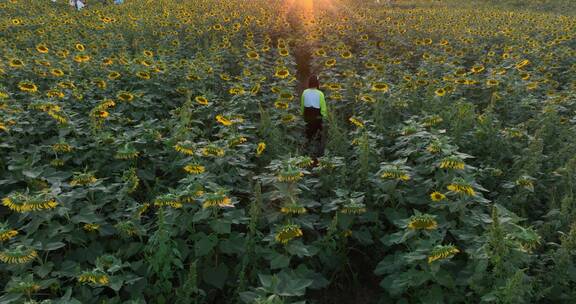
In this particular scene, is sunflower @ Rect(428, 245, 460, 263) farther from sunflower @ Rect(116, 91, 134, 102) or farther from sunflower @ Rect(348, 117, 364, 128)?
sunflower @ Rect(116, 91, 134, 102)

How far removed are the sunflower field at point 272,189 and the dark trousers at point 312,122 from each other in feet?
1.07

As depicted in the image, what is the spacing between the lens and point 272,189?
3709 millimetres

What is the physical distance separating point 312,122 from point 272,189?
2.11 metres

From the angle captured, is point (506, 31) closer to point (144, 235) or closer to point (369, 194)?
point (369, 194)

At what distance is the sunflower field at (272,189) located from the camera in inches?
99.7

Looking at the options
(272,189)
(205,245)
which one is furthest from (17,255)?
(272,189)

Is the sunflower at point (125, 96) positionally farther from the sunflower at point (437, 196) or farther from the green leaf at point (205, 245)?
the sunflower at point (437, 196)

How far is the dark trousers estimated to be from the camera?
5586 mm

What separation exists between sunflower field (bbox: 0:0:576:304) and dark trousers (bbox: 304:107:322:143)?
327 mm

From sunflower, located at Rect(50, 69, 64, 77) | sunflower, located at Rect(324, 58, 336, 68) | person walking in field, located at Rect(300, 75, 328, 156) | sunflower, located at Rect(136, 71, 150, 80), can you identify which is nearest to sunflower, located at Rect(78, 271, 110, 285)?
sunflower, located at Rect(136, 71, 150, 80)

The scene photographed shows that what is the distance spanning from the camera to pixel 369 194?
3496 mm

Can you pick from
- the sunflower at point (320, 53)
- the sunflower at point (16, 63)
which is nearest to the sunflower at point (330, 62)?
the sunflower at point (320, 53)

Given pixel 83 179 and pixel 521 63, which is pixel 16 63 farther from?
pixel 521 63

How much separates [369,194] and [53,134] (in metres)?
3.24
